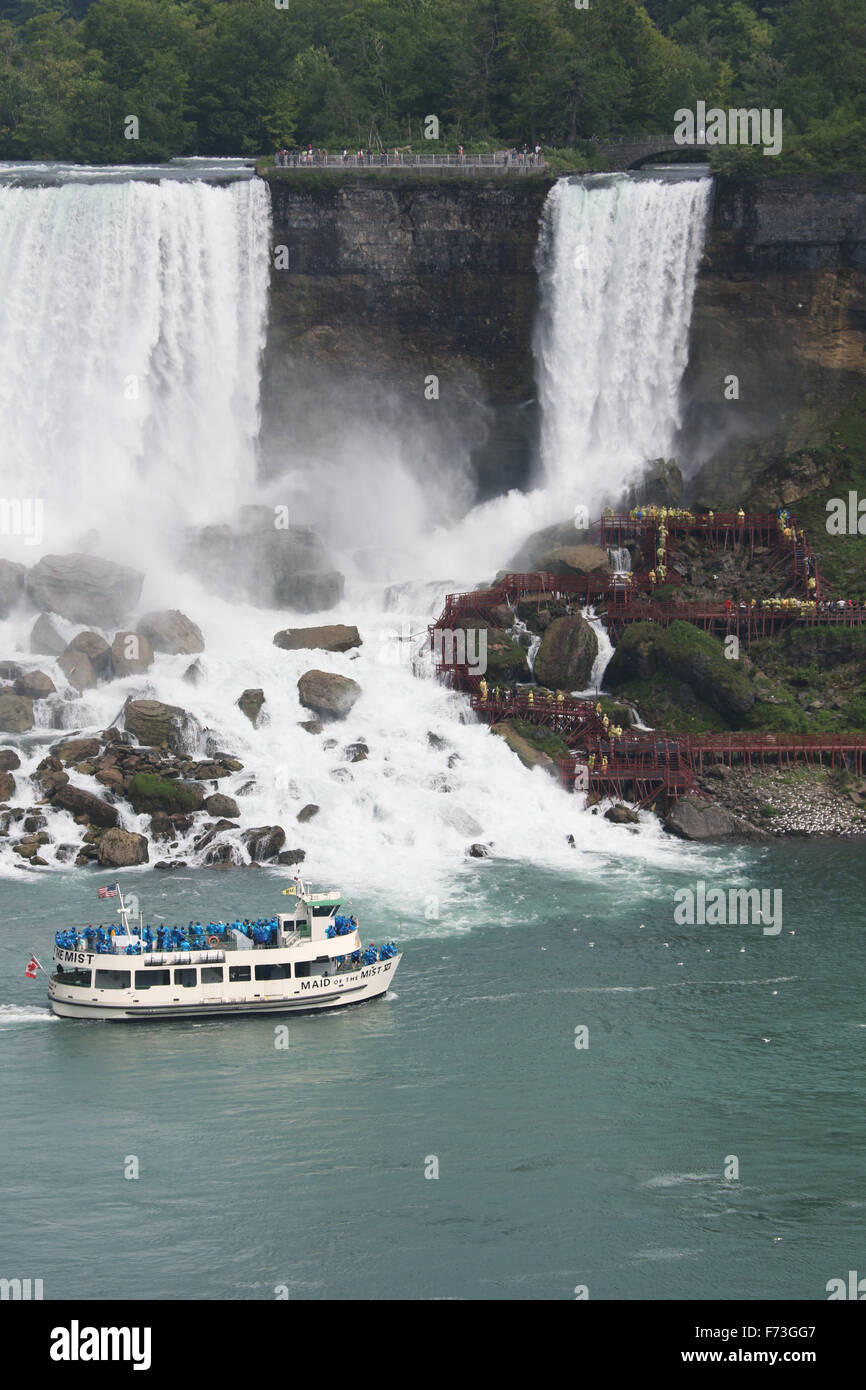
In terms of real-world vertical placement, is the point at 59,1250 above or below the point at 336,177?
below

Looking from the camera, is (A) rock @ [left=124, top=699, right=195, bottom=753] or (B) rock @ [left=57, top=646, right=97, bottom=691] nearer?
(A) rock @ [left=124, top=699, right=195, bottom=753]

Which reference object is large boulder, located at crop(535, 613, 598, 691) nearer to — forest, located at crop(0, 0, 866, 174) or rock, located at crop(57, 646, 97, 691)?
rock, located at crop(57, 646, 97, 691)

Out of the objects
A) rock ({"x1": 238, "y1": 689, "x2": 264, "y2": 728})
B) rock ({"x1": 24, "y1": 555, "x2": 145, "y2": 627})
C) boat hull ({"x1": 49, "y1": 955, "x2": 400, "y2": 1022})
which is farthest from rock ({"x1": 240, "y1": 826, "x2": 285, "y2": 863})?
rock ({"x1": 24, "y1": 555, "x2": 145, "y2": 627})

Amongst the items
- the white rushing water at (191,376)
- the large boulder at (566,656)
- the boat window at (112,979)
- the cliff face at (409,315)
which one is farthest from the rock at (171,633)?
the boat window at (112,979)

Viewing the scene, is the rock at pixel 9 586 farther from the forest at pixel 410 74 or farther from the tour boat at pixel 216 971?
the tour boat at pixel 216 971

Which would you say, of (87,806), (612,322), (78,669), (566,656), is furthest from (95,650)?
(612,322)

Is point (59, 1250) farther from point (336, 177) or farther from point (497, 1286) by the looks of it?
point (336, 177)
